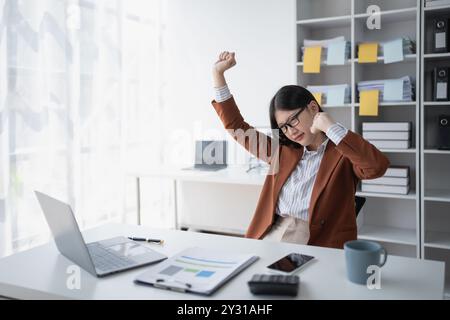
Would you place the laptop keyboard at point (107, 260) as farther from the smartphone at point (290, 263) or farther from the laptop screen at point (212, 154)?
the laptop screen at point (212, 154)

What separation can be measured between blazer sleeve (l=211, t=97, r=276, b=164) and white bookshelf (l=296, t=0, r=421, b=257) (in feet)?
3.80

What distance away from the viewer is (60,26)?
2840 mm

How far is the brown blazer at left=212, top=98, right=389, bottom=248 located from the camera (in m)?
1.57

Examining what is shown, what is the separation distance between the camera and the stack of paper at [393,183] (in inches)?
111

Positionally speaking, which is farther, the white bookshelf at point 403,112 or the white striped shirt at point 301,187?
the white bookshelf at point 403,112

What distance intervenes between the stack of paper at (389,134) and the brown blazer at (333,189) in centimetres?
122

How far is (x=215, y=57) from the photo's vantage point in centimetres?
401

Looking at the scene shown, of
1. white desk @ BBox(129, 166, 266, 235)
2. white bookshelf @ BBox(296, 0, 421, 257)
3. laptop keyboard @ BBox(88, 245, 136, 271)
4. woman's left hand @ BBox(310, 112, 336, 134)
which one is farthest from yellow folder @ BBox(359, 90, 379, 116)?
laptop keyboard @ BBox(88, 245, 136, 271)

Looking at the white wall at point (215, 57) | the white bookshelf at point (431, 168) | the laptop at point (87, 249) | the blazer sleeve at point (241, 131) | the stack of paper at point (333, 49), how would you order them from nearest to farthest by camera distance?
1. the laptop at point (87, 249)
2. the blazer sleeve at point (241, 131)
3. the white bookshelf at point (431, 168)
4. the stack of paper at point (333, 49)
5. the white wall at point (215, 57)

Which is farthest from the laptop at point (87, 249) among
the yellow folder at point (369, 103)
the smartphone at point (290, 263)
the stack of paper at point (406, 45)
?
the stack of paper at point (406, 45)

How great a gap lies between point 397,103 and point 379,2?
80 cm

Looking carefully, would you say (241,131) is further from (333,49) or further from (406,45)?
(406,45)

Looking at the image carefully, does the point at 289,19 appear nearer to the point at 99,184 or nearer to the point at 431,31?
the point at 431,31

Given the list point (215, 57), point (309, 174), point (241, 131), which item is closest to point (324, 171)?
point (309, 174)
